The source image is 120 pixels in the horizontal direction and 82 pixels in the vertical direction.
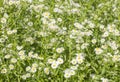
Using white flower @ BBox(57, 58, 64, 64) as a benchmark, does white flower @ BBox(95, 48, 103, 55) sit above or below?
above

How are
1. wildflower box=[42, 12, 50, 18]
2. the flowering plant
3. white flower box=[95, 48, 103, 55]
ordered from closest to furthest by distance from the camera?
1. the flowering plant
2. white flower box=[95, 48, 103, 55]
3. wildflower box=[42, 12, 50, 18]

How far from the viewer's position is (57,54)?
13.6 ft

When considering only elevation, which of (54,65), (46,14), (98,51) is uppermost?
(46,14)

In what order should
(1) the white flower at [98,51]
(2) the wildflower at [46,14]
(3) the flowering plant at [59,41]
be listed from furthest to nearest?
(2) the wildflower at [46,14]
(1) the white flower at [98,51]
(3) the flowering plant at [59,41]

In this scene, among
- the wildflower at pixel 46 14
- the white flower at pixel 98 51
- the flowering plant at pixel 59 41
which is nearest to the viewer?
the flowering plant at pixel 59 41

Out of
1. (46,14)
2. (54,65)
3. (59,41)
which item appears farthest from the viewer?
(46,14)

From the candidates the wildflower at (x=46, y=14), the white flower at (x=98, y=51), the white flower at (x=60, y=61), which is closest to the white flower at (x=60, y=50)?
the white flower at (x=60, y=61)

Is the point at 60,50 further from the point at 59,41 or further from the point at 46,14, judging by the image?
the point at 46,14

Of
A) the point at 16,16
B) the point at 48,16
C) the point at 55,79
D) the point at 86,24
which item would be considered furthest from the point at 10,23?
the point at 55,79

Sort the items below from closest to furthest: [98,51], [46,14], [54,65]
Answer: [54,65] < [98,51] < [46,14]

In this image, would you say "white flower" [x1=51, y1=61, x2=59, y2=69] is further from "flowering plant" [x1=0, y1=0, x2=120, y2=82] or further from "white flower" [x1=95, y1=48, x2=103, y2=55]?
"white flower" [x1=95, y1=48, x2=103, y2=55]

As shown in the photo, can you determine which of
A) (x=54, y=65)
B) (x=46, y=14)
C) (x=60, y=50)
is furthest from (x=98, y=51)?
(x=46, y=14)

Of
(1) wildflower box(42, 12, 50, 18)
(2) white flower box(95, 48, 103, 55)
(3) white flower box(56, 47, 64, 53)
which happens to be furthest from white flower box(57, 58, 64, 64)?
(1) wildflower box(42, 12, 50, 18)

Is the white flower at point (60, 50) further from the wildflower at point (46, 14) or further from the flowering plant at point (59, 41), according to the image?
the wildflower at point (46, 14)
